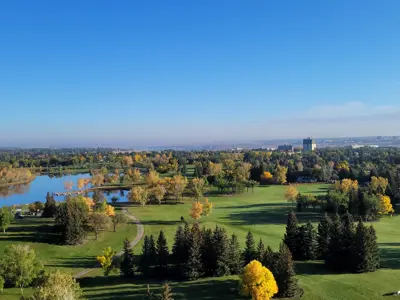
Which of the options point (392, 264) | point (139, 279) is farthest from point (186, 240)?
point (392, 264)

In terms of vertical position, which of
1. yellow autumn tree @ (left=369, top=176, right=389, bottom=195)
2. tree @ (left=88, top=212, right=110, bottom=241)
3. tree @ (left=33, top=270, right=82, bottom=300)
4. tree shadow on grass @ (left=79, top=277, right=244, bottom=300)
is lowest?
tree shadow on grass @ (left=79, top=277, right=244, bottom=300)

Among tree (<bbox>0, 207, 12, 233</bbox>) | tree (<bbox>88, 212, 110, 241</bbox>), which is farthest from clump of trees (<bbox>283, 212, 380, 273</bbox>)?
tree (<bbox>0, 207, 12, 233</bbox>)

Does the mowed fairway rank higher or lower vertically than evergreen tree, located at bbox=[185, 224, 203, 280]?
lower

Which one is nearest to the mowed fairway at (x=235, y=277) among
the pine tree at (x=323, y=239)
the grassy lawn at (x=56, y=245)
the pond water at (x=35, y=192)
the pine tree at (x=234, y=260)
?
the pine tree at (x=234, y=260)

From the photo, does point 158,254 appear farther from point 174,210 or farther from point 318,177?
point 318,177

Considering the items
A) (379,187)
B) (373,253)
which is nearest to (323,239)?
(373,253)

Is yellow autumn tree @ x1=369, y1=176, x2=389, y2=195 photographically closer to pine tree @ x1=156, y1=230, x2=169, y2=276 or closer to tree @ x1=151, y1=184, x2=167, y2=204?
tree @ x1=151, y1=184, x2=167, y2=204

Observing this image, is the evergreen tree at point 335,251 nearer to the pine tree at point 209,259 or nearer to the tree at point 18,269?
the pine tree at point 209,259

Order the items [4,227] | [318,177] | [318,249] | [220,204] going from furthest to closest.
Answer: [318,177]
[220,204]
[4,227]
[318,249]
